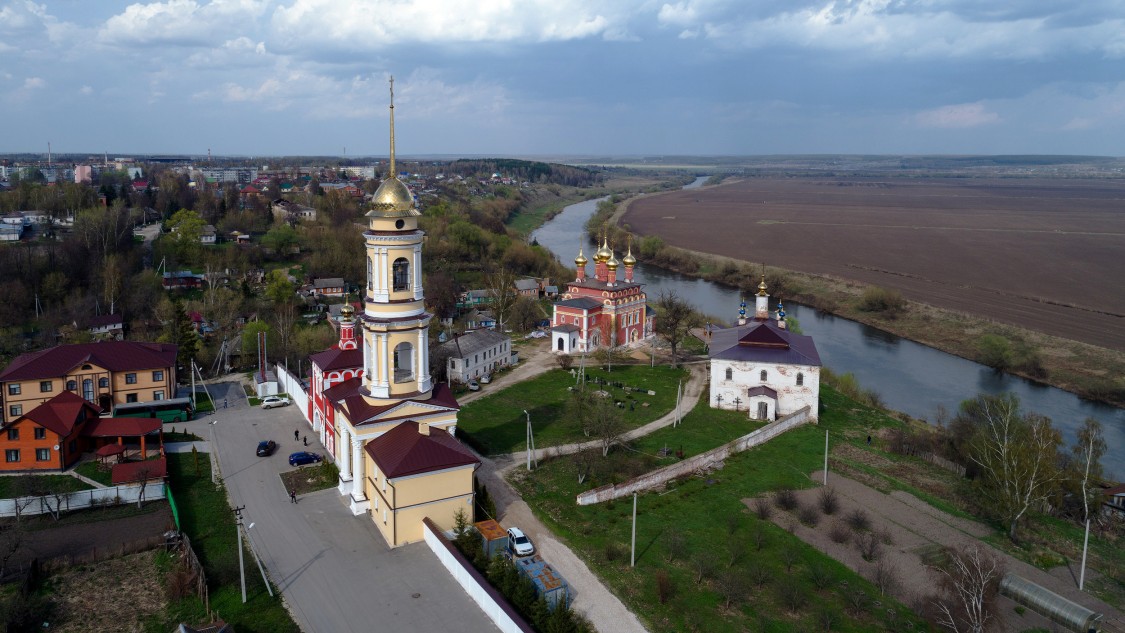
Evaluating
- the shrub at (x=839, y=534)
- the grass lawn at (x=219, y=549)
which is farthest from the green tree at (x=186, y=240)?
the shrub at (x=839, y=534)

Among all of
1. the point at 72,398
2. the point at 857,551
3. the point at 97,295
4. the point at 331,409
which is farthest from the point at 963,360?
the point at 97,295

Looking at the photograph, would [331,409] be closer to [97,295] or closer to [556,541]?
[556,541]

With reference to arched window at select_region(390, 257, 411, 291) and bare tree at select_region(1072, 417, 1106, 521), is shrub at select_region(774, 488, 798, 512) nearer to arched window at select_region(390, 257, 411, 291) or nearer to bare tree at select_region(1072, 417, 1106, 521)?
bare tree at select_region(1072, 417, 1106, 521)

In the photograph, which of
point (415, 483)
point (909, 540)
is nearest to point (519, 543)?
point (415, 483)

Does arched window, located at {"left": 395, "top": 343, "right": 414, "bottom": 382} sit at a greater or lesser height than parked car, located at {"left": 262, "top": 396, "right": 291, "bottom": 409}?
greater

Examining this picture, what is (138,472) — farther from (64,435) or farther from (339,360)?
(339,360)

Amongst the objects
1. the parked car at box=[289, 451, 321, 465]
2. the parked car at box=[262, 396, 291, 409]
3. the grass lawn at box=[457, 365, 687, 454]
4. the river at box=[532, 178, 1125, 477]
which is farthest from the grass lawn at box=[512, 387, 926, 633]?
the river at box=[532, 178, 1125, 477]
